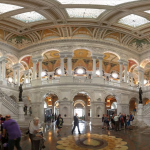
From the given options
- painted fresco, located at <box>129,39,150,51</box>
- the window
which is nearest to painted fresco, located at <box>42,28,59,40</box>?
the window

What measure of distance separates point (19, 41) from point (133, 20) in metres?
14.7

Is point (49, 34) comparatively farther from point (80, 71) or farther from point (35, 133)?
point (35, 133)

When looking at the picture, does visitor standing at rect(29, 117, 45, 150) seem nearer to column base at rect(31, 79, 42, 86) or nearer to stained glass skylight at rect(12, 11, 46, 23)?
stained glass skylight at rect(12, 11, 46, 23)

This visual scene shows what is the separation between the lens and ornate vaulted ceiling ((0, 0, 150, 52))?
18266 millimetres

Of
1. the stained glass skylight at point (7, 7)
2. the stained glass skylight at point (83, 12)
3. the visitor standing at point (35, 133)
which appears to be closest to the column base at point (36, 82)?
the stained glass skylight at point (83, 12)

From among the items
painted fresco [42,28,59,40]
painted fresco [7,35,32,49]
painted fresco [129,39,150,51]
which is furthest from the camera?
painted fresco [129,39,150,51]

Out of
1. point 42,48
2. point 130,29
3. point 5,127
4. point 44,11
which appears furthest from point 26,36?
point 5,127

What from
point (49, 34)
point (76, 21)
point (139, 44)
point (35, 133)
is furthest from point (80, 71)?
point (35, 133)

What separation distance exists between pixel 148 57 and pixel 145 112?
9.98 metres

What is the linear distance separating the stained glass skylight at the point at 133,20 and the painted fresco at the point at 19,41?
12.2m

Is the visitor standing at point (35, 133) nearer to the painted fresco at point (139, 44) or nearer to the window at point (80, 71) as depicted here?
the painted fresco at point (139, 44)

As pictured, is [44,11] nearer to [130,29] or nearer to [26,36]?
[26,36]

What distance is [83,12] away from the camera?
20391 millimetres

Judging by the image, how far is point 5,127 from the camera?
5734 mm
